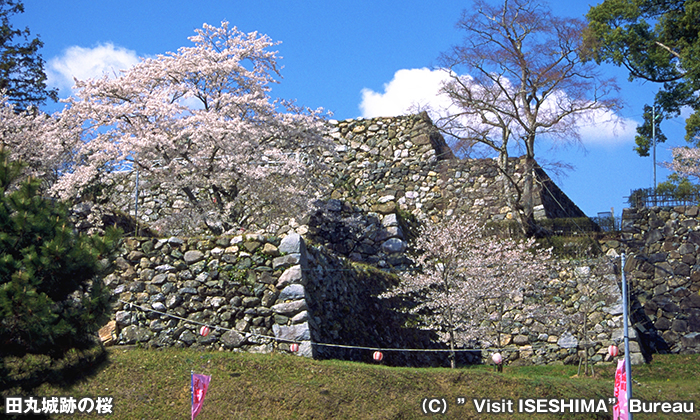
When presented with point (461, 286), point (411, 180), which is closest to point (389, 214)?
point (411, 180)

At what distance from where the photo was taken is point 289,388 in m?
11.3

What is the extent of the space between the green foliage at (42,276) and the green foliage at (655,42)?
18965 mm

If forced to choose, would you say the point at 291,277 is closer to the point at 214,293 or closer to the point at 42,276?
the point at 214,293

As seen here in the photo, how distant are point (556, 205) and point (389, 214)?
8.73 metres

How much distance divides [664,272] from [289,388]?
44.0ft

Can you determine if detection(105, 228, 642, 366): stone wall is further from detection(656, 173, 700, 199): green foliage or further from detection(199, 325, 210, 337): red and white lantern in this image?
detection(656, 173, 700, 199): green foliage

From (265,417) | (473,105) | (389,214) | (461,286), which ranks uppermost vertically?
(473,105)

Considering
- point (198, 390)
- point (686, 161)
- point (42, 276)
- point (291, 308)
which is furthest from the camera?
point (686, 161)

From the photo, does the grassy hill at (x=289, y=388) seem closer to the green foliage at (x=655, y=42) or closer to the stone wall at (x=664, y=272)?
the stone wall at (x=664, y=272)

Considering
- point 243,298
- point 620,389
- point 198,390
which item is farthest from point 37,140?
point 620,389

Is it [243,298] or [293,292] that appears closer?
[293,292]

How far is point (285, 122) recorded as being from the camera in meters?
18.1

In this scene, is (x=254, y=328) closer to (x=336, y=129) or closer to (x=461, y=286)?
(x=461, y=286)

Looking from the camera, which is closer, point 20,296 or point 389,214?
point 20,296
